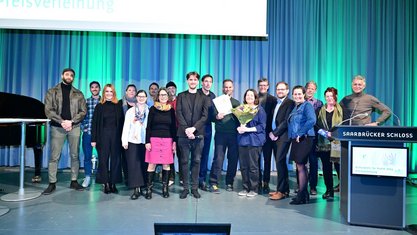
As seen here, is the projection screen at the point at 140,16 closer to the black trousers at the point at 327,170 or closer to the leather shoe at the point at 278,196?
the black trousers at the point at 327,170

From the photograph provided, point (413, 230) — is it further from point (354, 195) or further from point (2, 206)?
point (2, 206)

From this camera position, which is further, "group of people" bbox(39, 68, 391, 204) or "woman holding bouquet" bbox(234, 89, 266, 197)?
"woman holding bouquet" bbox(234, 89, 266, 197)

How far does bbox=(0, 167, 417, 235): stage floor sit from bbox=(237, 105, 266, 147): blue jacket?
27.2 inches

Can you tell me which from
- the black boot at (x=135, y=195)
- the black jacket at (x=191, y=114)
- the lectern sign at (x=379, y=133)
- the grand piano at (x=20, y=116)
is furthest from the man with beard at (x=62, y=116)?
the lectern sign at (x=379, y=133)

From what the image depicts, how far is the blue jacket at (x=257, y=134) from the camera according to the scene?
419 centimetres

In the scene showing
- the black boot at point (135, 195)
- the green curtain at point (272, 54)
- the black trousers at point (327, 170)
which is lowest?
the black boot at point (135, 195)

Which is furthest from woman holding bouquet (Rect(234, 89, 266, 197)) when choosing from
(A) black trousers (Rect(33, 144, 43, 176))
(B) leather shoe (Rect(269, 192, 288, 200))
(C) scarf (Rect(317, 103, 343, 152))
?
(A) black trousers (Rect(33, 144, 43, 176))

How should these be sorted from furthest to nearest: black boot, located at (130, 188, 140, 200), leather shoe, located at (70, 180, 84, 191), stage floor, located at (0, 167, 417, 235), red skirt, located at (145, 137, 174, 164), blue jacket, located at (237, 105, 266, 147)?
leather shoe, located at (70, 180, 84, 191) → blue jacket, located at (237, 105, 266, 147) → black boot, located at (130, 188, 140, 200) → red skirt, located at (145, 137, 174, 164) → stage floor, located at (0, 167, 417, 235)

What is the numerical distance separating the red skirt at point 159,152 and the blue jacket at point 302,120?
58.6 inches

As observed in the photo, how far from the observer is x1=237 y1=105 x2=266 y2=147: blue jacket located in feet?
13.7

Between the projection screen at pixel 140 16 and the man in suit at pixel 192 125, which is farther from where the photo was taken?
the projection screen at pixel 140 16

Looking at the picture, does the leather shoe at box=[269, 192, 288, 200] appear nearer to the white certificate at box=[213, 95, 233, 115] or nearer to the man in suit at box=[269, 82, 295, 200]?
the man in suit at box=[269, 82, 295, 200]

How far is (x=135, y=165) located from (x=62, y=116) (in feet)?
3.98

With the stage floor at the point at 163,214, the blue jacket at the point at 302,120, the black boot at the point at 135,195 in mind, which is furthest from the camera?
the black boot at the point at 135,195
